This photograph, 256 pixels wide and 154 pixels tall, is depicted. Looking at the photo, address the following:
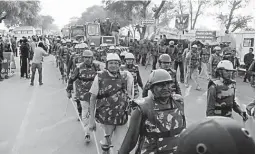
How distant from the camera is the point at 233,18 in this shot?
29.6 meters

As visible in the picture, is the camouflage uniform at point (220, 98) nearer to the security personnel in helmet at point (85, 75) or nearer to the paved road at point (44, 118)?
the paved road at point (44, 118)

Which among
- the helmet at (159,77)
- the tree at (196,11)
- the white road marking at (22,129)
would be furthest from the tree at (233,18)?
the helmet at (159,77)

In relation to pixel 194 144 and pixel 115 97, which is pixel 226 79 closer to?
pixel 115 97

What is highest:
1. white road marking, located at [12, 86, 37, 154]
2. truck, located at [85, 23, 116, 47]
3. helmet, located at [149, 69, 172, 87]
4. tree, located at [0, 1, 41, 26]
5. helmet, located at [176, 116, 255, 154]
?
tree, located at [0, 1, 41, 26]

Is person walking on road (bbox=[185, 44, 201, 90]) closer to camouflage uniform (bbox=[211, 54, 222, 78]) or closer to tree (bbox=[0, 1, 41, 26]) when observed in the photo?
camouflage uniform (bbox=[211, 54, 222, 78])

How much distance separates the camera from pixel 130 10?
158ft

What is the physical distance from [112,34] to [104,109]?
745 inches

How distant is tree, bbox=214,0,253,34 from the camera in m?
26.8

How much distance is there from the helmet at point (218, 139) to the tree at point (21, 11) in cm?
4867

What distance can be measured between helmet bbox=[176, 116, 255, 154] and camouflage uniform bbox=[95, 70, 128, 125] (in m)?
3.21

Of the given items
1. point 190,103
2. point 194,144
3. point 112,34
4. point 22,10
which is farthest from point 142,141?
point 22,10

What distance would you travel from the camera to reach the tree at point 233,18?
26.8 m

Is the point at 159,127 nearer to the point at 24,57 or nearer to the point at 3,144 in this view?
the point at 3,144

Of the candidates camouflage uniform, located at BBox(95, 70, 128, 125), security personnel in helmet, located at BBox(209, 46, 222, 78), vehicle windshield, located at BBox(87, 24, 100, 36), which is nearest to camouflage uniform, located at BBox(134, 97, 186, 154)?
camouflage uniform, located at BBox(95, 70, 128, 125)
